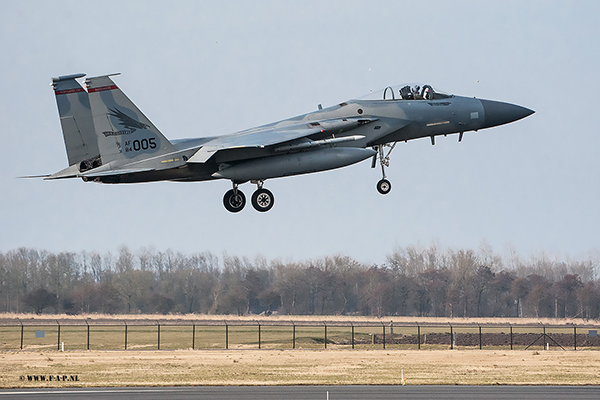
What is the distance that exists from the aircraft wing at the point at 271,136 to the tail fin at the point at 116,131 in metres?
1.93

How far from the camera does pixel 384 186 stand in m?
30.4

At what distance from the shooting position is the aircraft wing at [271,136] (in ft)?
90.0

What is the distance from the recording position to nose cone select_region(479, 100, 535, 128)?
32.1m

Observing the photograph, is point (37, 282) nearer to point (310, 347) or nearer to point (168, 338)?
point (168, 338)

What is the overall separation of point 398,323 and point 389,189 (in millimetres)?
47295

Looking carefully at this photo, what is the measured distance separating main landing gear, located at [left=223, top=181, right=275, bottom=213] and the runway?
765 cm

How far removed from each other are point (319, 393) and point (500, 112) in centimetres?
1368

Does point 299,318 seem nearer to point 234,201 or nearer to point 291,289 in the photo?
point 291,289

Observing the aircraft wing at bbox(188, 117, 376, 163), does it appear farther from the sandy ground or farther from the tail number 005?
the sandy ground

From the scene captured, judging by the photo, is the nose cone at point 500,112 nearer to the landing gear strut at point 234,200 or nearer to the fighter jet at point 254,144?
the fighter jet at point 254,144

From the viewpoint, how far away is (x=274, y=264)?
97562 millimetres

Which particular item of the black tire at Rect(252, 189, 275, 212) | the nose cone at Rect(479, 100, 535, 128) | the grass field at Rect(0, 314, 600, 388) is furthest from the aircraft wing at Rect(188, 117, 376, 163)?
the grass field at Rect(0, 314, 600, 388)

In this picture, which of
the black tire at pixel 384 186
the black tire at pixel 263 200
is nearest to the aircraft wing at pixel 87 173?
the black tire at pixel 263 200

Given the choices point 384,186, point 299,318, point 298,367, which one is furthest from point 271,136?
point 299,318
